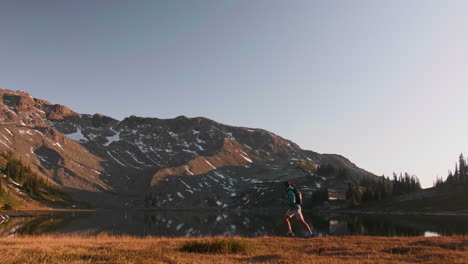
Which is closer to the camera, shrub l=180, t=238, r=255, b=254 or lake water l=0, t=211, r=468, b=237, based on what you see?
shrub l=180, t=238, r=255, b=254

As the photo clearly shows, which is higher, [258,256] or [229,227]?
[258,256]

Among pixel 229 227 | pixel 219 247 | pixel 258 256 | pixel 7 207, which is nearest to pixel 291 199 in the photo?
pixel 258 256

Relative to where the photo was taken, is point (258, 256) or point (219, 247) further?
point (219, 247)

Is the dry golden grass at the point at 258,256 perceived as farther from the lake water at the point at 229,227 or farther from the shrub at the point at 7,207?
the shrub at the point at 7,207

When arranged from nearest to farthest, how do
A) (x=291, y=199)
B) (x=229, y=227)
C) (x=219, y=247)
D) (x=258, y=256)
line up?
(x=258, y=256) < (x=219, y=247) < (x=291, y=199) < (x=229, y=227)

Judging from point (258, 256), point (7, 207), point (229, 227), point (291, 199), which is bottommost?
point (7, 207)

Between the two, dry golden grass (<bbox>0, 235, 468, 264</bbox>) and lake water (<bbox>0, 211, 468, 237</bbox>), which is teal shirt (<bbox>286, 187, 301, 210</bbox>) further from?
lake water (<bbox>0, 211, 468, 237</bbox>)

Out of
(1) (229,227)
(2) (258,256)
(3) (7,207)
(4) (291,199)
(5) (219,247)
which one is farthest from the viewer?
(3) (7,207)

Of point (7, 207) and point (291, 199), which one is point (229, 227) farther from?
point (7, 207)

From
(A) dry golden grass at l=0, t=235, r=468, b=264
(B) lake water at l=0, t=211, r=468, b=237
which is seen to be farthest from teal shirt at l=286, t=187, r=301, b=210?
(B) lake water at l=0, t=211, r=468, b=237

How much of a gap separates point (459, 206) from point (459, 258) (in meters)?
170

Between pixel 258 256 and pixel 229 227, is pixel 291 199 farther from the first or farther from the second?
pixel 229 227

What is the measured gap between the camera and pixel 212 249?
18828mm

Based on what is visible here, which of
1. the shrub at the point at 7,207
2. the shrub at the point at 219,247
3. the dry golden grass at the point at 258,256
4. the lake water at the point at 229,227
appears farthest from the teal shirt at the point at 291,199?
the shrub at the point at 7,207
